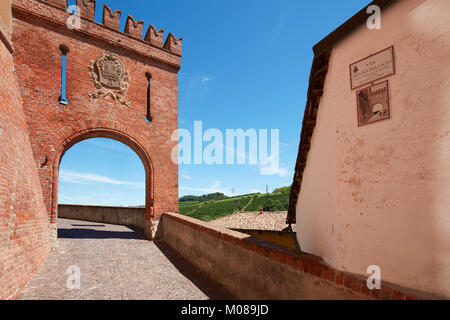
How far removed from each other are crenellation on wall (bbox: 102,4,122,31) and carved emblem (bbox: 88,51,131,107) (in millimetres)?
1153

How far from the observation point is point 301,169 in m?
4.63

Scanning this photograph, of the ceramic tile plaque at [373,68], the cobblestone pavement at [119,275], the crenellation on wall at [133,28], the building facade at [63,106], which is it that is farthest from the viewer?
the crenellation on wall at [133,28]

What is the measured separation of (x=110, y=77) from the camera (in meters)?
8.76

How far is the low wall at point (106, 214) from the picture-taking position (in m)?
12.1

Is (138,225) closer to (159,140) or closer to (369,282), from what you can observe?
(159,140)

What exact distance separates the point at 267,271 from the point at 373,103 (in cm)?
258

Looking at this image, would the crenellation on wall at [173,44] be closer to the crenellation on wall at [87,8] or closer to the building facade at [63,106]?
the building facade at [63,106]

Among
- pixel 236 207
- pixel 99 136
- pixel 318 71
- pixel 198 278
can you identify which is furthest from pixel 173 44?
pixel 236 207

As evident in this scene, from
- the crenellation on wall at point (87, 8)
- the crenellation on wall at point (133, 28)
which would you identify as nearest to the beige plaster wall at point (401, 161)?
the crenellation on wall at point (133, 28)

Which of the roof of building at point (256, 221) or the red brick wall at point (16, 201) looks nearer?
the red brick wall at point (16, 201)

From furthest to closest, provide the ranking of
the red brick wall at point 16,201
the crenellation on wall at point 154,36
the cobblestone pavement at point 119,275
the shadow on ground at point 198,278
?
the crenellation on wall at point 154,36, the shadow on ground at point 198,278, the cobblestone pavement at point 119,275, the red brick wall at point 16,201

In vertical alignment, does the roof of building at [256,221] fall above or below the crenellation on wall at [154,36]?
below

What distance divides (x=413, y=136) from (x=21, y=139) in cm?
777

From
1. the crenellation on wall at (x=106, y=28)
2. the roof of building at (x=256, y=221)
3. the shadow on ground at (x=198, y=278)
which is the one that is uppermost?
the crenellation on wall at (x=106, y=28)
